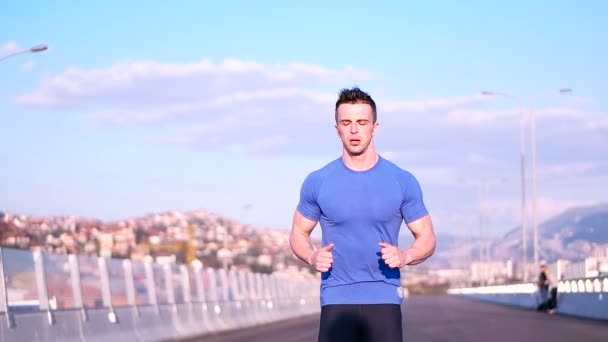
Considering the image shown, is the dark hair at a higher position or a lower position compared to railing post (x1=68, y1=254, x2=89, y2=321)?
higher

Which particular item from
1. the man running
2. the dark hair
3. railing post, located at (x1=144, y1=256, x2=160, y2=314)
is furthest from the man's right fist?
railing post, located at (x1=144, y1=256, x2=160, y2=314)

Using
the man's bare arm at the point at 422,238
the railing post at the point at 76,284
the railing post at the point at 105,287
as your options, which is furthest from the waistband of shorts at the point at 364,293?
the railing post at the point at 105,287

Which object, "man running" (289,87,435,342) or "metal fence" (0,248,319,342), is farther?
"metal fence" (0,248,319,342)

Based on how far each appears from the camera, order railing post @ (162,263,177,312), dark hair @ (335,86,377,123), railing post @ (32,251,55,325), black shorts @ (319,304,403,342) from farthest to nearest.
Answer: railing post @ (162,263,177,312) < railing post @ (32,251,55,325) < dark hair @ (335,86,377,123) < black shorts @ (319,304,403,342)

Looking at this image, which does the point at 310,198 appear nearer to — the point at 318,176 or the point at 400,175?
the point at 318,176

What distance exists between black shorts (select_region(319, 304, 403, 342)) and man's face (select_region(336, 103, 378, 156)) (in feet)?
2.75

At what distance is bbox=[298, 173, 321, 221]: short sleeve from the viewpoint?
7137mm

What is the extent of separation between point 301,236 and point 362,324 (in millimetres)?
630

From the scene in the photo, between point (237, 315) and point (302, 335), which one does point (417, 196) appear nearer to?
point (302, 335)

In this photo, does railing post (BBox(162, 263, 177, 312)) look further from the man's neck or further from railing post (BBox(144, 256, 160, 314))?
the man's neck

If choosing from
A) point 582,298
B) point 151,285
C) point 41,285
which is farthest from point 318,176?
point 582,298

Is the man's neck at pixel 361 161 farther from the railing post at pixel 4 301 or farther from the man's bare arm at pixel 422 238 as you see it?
the railing post at pixel 4 301

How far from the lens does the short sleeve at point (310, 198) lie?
23.4 ft

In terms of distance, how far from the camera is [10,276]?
1711 centimetres
